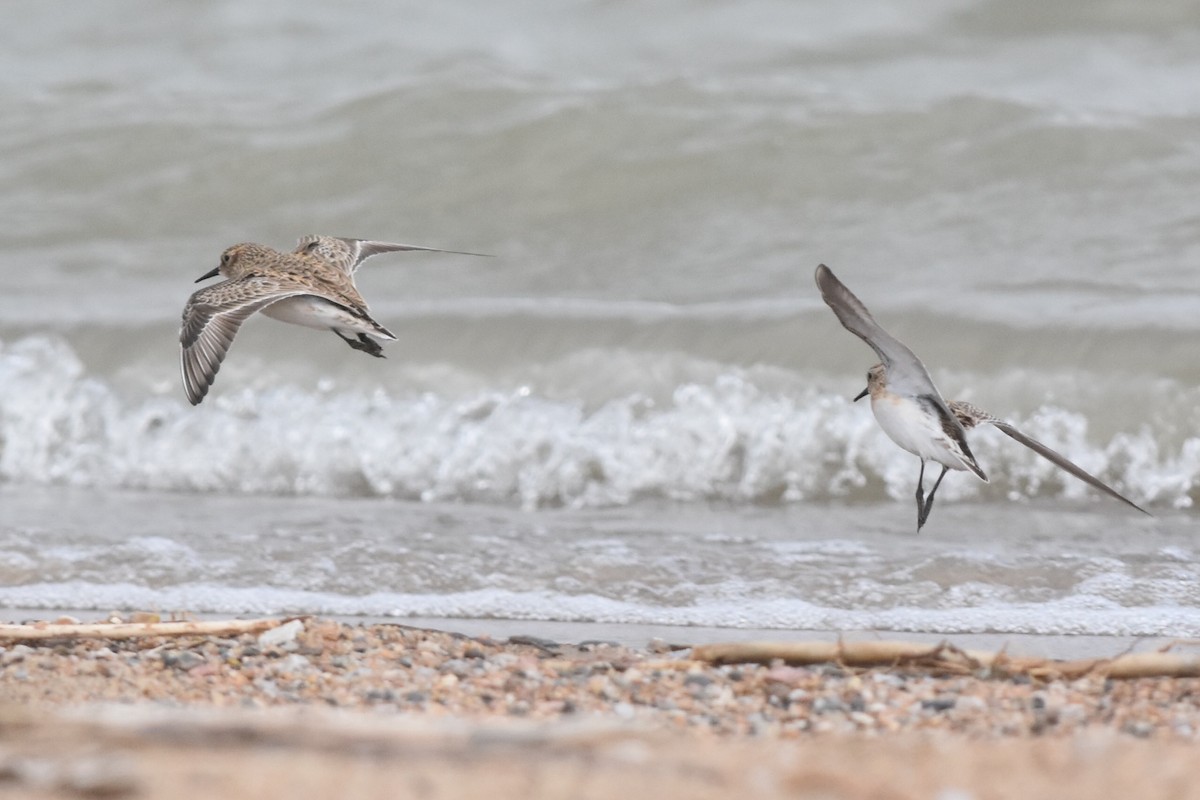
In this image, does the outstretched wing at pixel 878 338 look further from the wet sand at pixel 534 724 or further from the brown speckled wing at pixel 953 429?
the wet sand at pixel 534 724

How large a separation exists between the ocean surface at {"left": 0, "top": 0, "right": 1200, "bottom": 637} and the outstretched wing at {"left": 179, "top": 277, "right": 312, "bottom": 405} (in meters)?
Answer: 0.68

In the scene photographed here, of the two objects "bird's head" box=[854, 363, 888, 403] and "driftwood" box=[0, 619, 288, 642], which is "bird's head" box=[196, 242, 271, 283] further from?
"bird's head" box=[854, 363, 888, 403]

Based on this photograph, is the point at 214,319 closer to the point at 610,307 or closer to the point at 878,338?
the point at 878,338

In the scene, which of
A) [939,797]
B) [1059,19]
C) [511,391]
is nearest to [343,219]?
[511,391]

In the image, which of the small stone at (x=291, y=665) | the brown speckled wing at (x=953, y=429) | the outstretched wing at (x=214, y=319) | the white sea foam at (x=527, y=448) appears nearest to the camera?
the small stone at (x=291, y=665)

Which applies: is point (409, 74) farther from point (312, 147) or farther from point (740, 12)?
point (740, 12)

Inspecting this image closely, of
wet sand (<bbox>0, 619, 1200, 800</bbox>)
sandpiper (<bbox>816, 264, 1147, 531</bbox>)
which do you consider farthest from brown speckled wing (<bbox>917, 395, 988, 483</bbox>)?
wet sand (<bbox>0, 619, 1200, 800</bbox>)

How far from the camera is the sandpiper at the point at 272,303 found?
14.0 ft

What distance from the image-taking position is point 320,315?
4.54 m

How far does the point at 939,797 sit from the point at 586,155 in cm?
718

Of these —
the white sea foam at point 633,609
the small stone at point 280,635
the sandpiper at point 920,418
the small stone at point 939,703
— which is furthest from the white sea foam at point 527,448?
the small stone at point 939,703

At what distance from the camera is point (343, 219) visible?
873cm

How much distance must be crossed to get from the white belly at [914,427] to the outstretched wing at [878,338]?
1.6 inches

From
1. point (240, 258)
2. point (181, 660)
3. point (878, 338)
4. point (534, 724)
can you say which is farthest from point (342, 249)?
point (534, 724)
